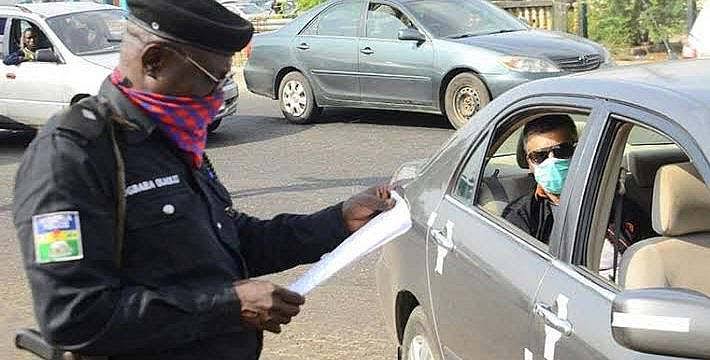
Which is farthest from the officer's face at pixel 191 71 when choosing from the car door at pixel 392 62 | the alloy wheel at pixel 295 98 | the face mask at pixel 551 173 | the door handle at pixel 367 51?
the alloy wheel at pixel 295 98

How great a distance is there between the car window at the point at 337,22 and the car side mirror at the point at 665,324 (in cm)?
1089

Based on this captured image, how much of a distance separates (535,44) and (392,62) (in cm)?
157

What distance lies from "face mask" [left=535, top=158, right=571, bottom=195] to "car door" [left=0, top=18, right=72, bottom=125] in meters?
9.38

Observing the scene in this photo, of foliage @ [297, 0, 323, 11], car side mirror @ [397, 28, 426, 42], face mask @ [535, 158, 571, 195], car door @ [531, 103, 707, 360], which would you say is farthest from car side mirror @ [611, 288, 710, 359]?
foliage @ [297, 0, 323, 11]

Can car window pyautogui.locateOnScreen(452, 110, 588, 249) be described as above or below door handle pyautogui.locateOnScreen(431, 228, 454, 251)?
above

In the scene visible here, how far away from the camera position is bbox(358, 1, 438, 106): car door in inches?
486

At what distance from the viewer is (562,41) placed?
1218 centimetres

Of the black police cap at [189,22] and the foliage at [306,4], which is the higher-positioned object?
the black police cap at [189,22]

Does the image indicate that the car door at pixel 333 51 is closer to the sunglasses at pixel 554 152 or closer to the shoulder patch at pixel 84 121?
the sunglasses at pixel 554 152

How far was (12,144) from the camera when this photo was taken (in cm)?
1435

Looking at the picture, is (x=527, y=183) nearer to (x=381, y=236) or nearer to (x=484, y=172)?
(x=484, y=172)

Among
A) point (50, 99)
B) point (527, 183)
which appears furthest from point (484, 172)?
point (50, 99)

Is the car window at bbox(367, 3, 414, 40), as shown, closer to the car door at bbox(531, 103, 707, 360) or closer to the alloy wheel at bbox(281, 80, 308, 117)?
the alloy wheel at bbox(281, 80, 308, 117)

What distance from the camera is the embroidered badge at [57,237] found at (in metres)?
2.23
